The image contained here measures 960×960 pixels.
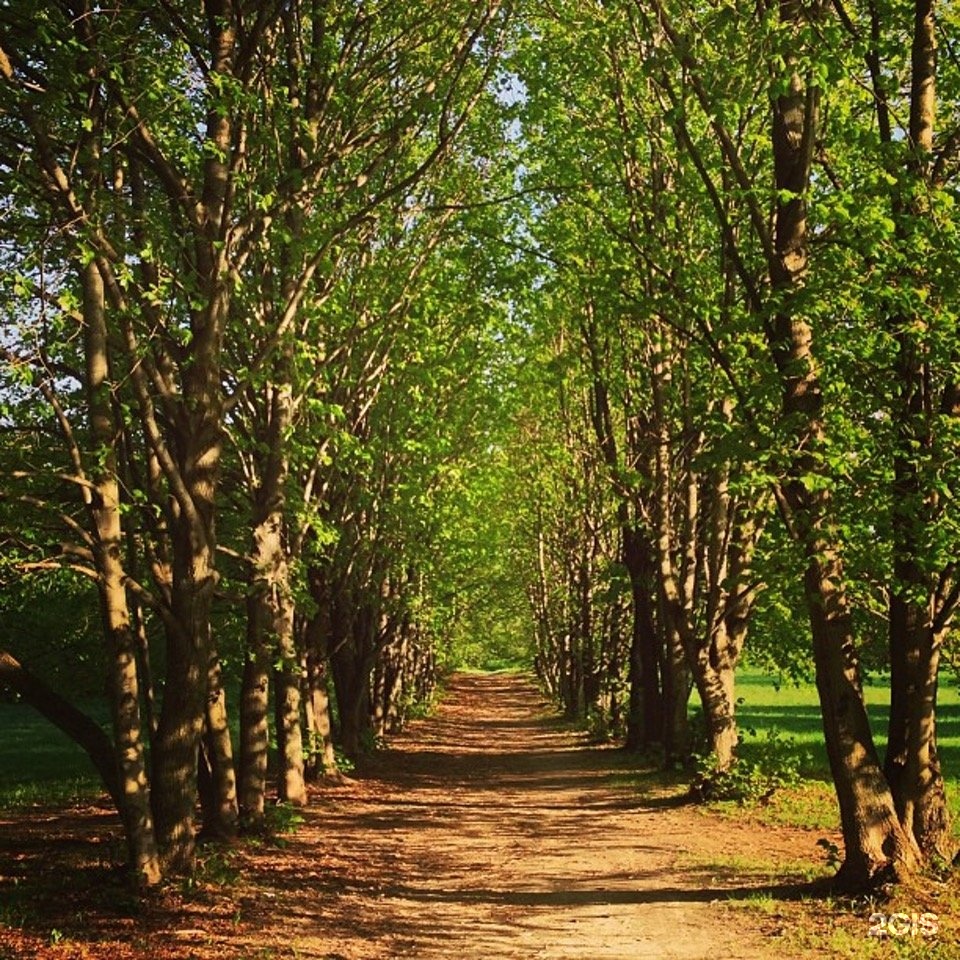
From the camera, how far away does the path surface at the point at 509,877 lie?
9.48 m

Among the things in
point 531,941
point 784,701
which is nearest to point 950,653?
point 531,941

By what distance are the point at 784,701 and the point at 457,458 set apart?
4354 cm

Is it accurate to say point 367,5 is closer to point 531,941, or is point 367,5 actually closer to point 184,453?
point 184,453

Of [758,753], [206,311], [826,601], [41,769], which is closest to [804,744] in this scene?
[758,753]

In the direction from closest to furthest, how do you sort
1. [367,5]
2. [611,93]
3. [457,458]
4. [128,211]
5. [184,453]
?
[128,211]
[184,453]
[367,5]
[611,93]
[457,458]

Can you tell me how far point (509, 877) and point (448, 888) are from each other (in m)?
0.84

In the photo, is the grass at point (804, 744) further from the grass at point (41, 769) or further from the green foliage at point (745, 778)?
the grass at point (41, 769)

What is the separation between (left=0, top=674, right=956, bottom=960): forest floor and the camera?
927cm

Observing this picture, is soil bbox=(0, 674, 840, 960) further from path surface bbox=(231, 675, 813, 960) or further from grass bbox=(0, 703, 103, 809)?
grass bbox=(0, 703, 103, 809)

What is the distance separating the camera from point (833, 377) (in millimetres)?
9992

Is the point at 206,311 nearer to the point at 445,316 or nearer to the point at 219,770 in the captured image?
the point at 219,770

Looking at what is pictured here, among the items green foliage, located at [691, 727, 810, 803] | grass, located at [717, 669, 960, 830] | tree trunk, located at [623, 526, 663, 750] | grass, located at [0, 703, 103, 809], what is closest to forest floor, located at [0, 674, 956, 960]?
green foliage, located at [691, 727, 810, 803]

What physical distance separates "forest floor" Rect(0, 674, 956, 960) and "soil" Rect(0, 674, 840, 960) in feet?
0.10

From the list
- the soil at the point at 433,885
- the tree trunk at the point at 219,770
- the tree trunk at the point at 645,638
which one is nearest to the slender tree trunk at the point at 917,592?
the soil at the point at 433,885
